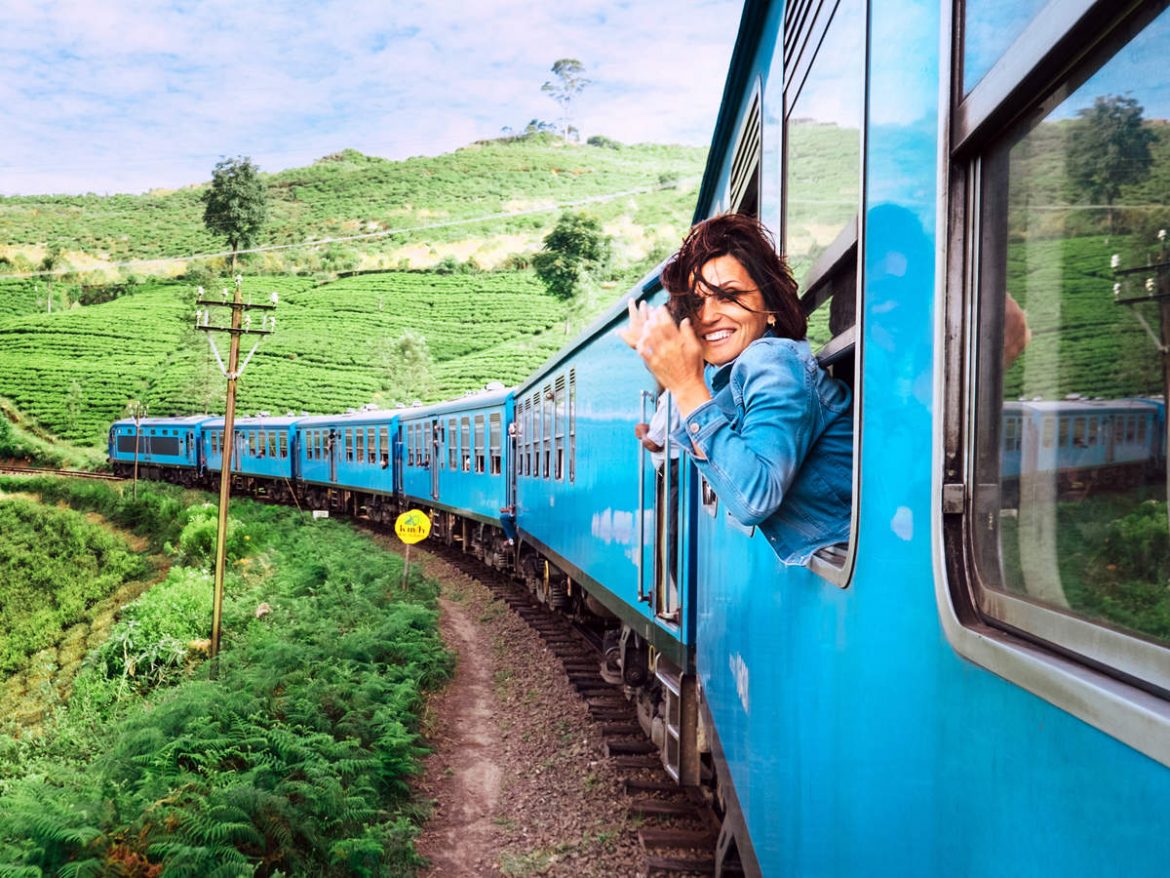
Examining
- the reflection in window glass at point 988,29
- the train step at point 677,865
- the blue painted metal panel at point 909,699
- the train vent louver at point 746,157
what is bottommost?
the train step at point 677,865

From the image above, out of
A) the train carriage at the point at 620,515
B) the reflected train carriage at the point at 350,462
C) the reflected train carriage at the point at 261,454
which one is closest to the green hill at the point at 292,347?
the reflected train carriage at the point at 261,454

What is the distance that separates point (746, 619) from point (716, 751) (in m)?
1.33

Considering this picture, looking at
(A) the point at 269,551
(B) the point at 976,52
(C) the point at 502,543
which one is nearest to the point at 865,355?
(B) the point at 976,52

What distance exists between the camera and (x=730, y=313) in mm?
2369

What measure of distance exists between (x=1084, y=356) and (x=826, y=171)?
1364mm

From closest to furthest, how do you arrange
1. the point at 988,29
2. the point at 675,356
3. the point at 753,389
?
the point at 988,29, the point at 753,389, the point at 675,356

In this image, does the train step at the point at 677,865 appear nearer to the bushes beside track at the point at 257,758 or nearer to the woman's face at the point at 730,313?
the bushes beside track at the point at 257,758

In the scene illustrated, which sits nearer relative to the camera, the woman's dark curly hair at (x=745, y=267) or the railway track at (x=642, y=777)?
the woman's dark curly hair at (x=745, y=267)

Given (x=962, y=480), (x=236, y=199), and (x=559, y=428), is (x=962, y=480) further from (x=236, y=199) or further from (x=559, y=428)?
(x=236, y=199)

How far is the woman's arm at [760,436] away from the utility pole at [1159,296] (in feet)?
3.46

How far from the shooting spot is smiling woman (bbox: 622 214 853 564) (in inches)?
76.0

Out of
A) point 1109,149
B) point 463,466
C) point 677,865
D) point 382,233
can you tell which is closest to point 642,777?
point 677,865

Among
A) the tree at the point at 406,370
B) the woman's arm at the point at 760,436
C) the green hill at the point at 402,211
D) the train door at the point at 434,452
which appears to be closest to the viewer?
the woman's arm at the point at 760,436

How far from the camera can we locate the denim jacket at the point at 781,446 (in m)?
1.91
